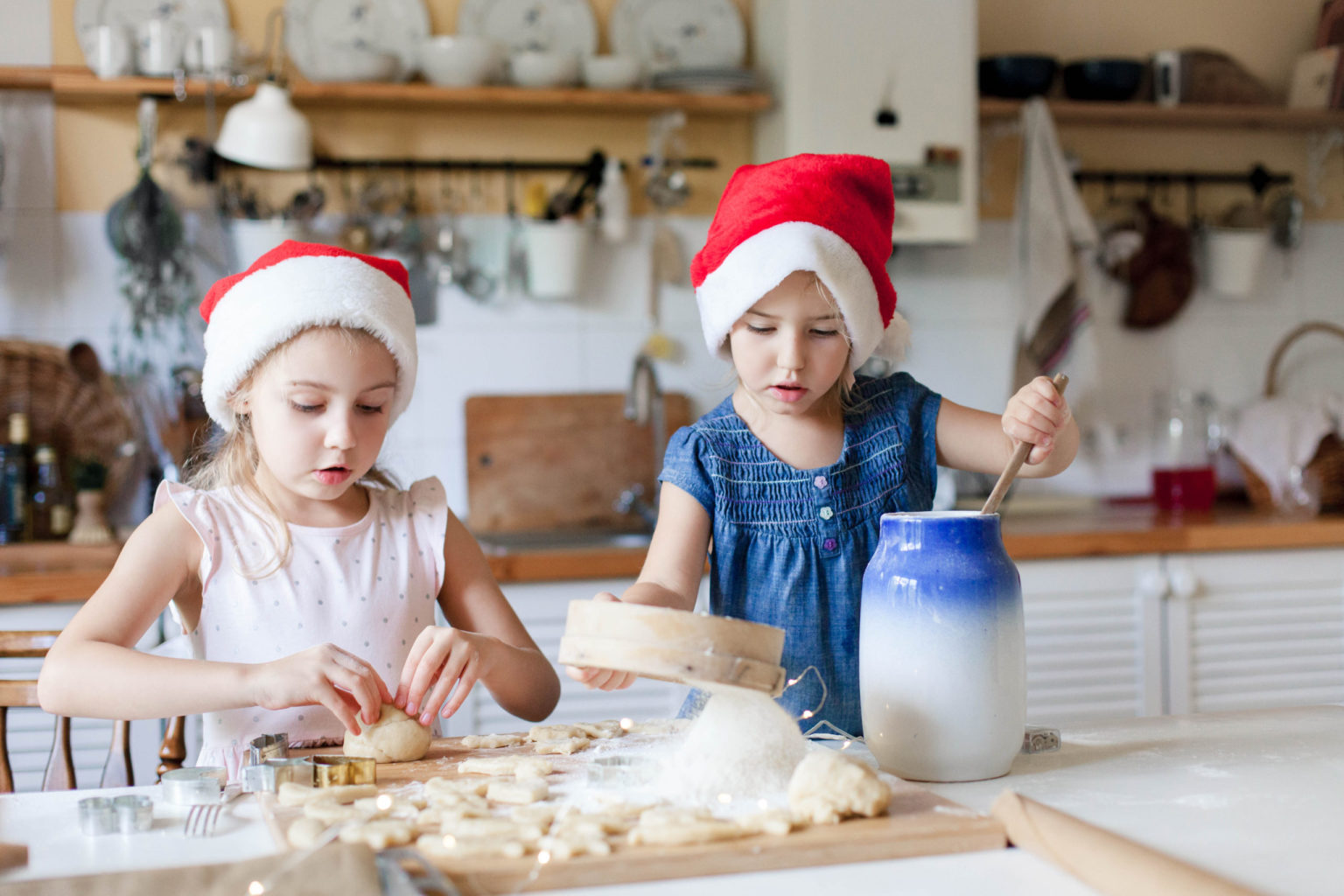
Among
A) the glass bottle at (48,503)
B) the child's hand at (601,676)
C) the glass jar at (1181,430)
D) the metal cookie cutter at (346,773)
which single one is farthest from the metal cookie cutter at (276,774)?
the glass jar at (1181,430)

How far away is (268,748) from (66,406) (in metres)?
1.67

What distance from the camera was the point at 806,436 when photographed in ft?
3.91

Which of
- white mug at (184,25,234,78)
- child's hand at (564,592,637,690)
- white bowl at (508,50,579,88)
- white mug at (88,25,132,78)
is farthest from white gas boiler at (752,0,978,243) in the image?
child's hand at (564,592,637,690)

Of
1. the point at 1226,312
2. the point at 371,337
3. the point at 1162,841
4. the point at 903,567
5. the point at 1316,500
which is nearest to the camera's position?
the point at 1162,841

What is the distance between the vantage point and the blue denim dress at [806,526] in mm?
1175

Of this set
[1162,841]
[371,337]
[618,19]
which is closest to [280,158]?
[618,19]

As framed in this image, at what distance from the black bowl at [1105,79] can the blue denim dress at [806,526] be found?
172 centimetres

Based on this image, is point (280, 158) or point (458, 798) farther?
point (280, 158)

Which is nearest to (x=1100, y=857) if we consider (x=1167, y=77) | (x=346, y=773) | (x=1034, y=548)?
(x=346, y=773)

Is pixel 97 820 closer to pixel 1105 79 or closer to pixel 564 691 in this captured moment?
pixel 564 691

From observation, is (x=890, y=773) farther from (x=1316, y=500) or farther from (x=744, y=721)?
(x=1316, y=500)

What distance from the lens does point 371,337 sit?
44.0 inches

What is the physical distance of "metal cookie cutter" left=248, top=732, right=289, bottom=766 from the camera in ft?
2.91

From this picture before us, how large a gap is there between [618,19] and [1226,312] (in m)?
1.53
